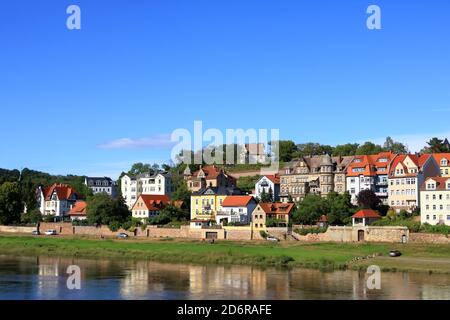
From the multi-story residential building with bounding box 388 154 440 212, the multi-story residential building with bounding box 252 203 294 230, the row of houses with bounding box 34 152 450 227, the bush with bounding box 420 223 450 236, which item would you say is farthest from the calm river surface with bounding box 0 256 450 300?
the multi-story residential building with bounding box 388 154 440 212

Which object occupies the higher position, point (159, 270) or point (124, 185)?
point (124, 185)

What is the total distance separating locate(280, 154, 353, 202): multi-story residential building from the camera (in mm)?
88625

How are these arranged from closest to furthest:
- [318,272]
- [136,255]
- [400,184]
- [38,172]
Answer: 1. [318,272]
2. [136,255]
3. [400,184]
4. [38,172]

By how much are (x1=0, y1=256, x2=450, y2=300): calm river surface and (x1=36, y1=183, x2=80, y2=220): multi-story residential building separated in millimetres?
55427

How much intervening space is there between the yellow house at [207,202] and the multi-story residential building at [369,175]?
16.9 m

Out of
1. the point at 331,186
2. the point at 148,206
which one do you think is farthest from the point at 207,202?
the point at 331,186

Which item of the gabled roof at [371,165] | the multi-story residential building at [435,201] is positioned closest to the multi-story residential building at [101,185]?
the gabled roof at [371,165]

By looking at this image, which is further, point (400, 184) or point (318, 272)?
point (400, 184)

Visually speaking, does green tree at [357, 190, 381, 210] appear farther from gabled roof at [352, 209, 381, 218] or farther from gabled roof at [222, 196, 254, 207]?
gabled roof at [222, 196, 254, 207]

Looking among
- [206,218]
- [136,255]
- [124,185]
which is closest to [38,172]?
[124,185]

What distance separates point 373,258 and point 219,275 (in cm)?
1447

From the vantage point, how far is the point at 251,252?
206 feet
